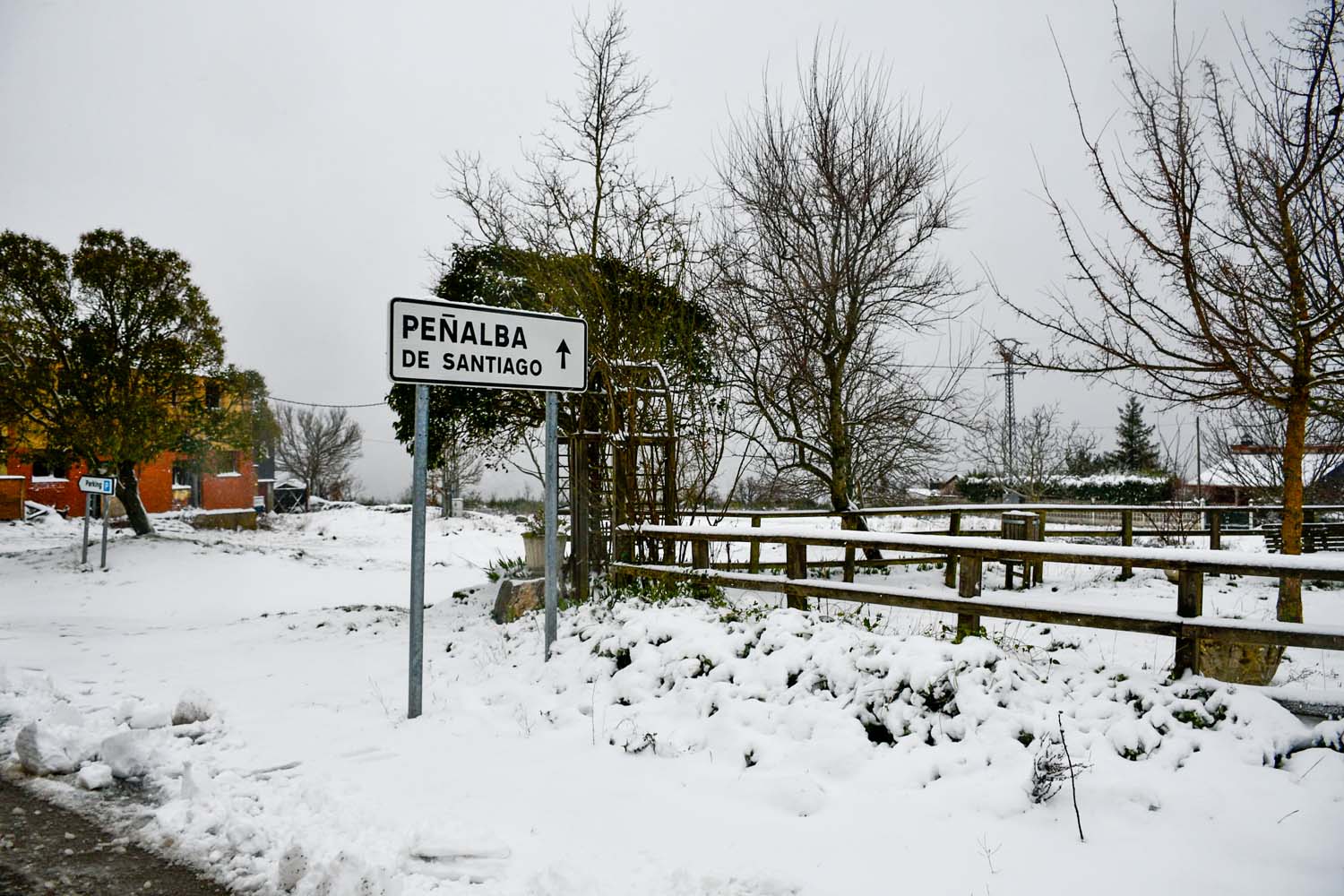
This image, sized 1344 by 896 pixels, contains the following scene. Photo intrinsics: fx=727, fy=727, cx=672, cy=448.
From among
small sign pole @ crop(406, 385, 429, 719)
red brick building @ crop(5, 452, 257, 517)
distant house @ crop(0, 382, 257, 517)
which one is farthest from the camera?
red brick building @ crop(5, 452, 257, 517)

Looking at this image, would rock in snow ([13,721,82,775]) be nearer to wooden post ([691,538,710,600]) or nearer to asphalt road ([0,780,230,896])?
asphalt road ([0,780,230,896])

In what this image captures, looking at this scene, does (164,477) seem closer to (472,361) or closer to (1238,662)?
(472,361)

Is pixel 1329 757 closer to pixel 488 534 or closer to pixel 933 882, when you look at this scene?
pixel 933 882

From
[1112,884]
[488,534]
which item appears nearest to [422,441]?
[1112,884]

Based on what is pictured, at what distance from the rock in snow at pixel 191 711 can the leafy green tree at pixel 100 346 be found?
61.9 ft

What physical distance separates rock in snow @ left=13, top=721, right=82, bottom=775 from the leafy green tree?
19.2m

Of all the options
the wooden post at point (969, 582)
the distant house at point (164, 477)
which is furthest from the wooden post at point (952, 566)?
the distant house at point (164, 477)

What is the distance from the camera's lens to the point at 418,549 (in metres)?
4.91

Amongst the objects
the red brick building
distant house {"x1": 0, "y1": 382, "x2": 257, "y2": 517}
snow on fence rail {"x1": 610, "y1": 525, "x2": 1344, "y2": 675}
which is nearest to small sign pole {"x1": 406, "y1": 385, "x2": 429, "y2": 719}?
snow on fence rail {"x1": 610, "y1": 525, "x2": 1344, "y2": 675}

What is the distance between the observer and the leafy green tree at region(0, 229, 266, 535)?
19500mm

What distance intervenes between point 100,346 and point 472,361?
20629mm

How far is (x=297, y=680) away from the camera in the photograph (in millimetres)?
6602

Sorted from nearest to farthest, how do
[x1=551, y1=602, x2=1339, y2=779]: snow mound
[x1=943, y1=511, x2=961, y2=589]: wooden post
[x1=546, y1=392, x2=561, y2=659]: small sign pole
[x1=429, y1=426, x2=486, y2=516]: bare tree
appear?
[x1=551, y1=602, x2=1339, y2=779]: snow mound → [x1=546, y1=392, x2=561, y2=659]: small sign pole → [x1=943, y1=511, x2=961, y2=589]: wooden post → [x1=429, y1=426, x2=486, y2=516]: bare tree

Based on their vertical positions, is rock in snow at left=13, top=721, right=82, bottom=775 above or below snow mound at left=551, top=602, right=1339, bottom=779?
below
